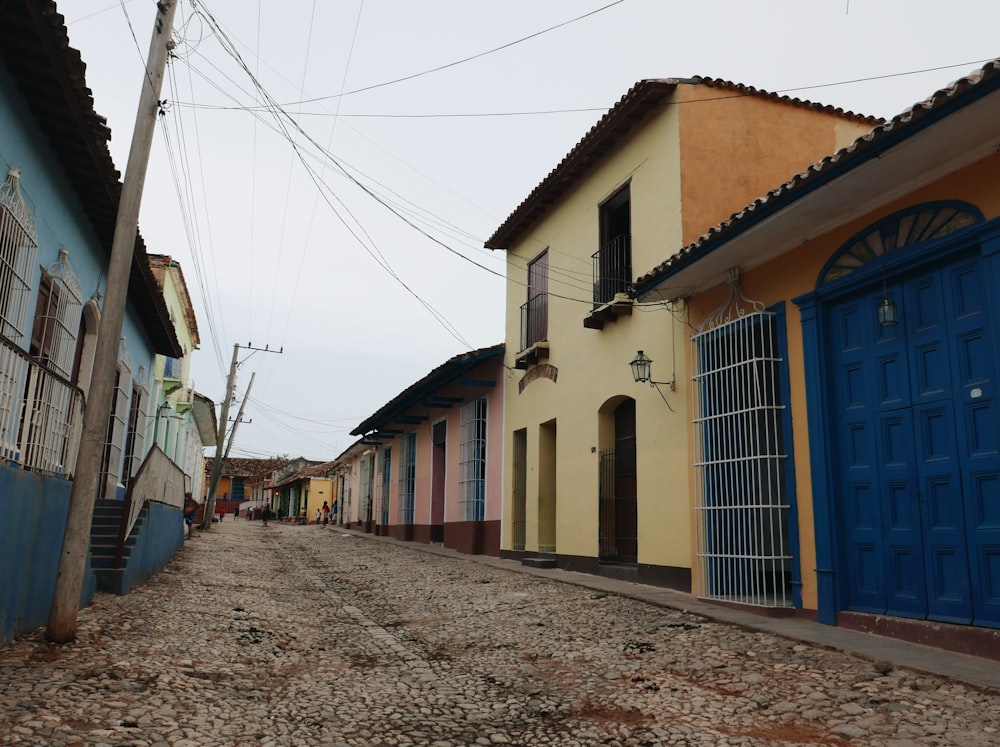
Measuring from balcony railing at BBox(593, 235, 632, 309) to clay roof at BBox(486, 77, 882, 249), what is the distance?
1.33 meters

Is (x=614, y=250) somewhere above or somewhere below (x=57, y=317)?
Answer: above

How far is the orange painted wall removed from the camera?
932 cm

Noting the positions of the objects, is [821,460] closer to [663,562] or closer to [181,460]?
[663,562]

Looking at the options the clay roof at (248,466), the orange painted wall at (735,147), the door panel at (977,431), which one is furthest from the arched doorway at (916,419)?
the clay roof at (248,466)

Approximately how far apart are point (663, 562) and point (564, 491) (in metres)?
2.97

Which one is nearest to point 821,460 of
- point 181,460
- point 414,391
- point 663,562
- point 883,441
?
point 883,441

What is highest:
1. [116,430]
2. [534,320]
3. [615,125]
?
[615,125]

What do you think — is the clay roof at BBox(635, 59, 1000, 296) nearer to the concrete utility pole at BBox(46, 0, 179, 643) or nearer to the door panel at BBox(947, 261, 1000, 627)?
the door panel at BBox(947, 261, 1000, 627)

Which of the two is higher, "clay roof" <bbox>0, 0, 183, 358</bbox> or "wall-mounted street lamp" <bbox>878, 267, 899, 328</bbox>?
"clay roof" <bbox>0, 0, 183, 358</bbox>

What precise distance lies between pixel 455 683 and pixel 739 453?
4.02 m

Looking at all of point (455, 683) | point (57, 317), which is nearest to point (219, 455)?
point (57, 317)

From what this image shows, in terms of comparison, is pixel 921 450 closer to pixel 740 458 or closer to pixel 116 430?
pixel 740 458

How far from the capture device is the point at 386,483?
25.8 m

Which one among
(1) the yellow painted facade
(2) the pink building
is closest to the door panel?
(1) the yellow painted facade
